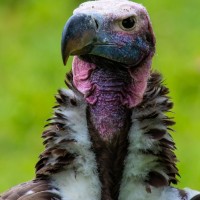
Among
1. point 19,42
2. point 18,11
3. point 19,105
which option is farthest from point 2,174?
point 18,11

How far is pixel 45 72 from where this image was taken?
11977mm

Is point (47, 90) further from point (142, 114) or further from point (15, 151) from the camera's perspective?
point (142, 114)

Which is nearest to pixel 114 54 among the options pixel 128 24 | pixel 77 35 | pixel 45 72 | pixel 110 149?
pixel 128 24

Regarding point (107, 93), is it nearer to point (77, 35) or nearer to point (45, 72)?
point (77, 35)

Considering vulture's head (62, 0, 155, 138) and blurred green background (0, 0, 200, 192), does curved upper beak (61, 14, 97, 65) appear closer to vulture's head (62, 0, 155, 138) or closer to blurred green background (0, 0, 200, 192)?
vulture's head (62, 0, 155, 138)

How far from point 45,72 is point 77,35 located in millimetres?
5631

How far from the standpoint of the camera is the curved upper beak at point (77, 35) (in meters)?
6.35

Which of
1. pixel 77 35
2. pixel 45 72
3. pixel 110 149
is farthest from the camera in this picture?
pixel 45 72

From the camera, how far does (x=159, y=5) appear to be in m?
13.4

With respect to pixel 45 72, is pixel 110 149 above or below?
below

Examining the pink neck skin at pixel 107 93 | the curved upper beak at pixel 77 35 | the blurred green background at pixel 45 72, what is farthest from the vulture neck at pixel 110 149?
the blurred green background at pixel 45 72

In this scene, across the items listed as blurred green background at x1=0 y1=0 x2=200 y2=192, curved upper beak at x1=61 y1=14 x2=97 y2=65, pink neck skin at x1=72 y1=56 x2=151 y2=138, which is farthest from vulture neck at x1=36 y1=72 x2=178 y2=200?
blurred green background at x1=0 y1=0 x2=200 y2=192

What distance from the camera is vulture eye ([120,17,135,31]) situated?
21.7ft

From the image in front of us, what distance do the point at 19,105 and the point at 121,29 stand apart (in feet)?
16.3
